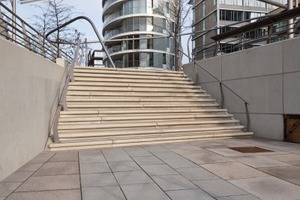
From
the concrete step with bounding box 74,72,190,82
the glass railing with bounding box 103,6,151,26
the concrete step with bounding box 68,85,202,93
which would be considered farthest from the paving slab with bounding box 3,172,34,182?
the glass railing with bounding box 103,6,151,26

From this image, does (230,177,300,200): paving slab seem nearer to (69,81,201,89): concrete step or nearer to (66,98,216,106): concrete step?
(66,98,216,106): concrete step

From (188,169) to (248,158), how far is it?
1.73 metres

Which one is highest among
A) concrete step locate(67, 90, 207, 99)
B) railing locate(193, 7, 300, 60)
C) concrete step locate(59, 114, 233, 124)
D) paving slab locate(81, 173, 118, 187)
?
railing locate(193, 7, 300, 60)

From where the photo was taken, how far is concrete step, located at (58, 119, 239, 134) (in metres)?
9.43

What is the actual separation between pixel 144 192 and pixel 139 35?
53214 mm

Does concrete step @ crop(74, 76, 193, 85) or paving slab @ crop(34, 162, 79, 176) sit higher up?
concrete step @ crop(74, 76, 193, 85)

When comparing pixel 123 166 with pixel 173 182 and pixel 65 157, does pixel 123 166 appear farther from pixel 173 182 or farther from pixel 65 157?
pixel 65 157

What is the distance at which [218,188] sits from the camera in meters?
4.96

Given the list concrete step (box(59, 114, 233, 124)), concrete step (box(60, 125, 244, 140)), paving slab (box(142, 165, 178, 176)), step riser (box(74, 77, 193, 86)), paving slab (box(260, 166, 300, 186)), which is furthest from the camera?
step riser (box(74, 77, 193, 86))

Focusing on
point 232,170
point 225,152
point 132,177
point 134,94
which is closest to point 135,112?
point 134,94

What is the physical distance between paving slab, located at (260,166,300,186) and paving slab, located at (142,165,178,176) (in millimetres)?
1711

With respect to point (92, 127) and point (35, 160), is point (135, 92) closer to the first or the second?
Result: point (92, 127)

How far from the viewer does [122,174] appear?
579 centimetres

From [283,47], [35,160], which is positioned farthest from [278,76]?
[35,160]
